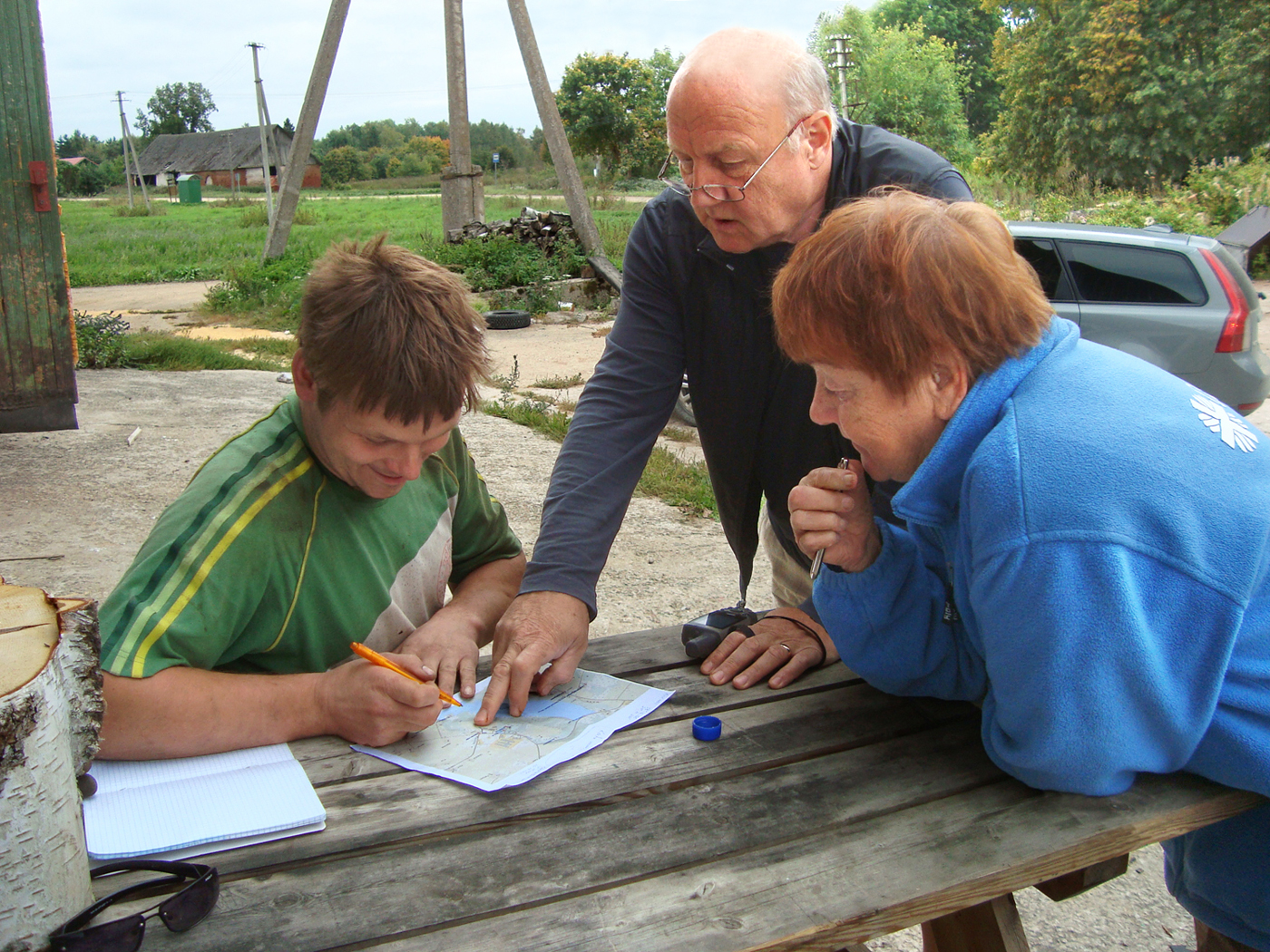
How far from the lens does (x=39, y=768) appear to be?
0.86 metres

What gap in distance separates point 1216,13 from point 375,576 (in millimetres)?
27398

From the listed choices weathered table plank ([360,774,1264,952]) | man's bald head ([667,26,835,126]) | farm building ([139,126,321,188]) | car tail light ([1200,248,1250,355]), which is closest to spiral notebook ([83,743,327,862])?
weathered table plank ([360,774,1264,952])

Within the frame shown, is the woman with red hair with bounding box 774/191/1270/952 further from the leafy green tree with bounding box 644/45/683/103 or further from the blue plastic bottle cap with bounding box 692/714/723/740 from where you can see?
the leafy green tree with bounding box 644/45/683/103

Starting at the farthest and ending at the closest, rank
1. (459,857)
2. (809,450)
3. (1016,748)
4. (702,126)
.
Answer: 1. (809,450)
2. (702,126)
3. (1016,748)
4. (459,857)

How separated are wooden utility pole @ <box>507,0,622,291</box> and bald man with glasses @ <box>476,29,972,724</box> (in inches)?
392

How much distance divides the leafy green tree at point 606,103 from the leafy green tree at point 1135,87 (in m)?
21.7

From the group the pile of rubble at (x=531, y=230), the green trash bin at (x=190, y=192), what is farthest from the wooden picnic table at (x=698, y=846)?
the green trash bin at (x=190, y=192)

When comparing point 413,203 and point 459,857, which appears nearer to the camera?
point 459,857

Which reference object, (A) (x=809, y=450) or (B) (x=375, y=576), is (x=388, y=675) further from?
(A) (x=809, y=450)

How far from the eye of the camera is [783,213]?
76.9 inches

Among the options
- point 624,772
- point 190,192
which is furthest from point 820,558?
point 190,192

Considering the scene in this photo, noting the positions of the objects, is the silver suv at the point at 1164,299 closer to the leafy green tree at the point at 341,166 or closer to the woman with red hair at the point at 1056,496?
the woman with red hair at the point at 1056,496

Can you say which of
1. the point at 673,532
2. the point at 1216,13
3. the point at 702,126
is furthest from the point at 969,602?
the point at 1216,13

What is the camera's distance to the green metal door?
5312 mm
